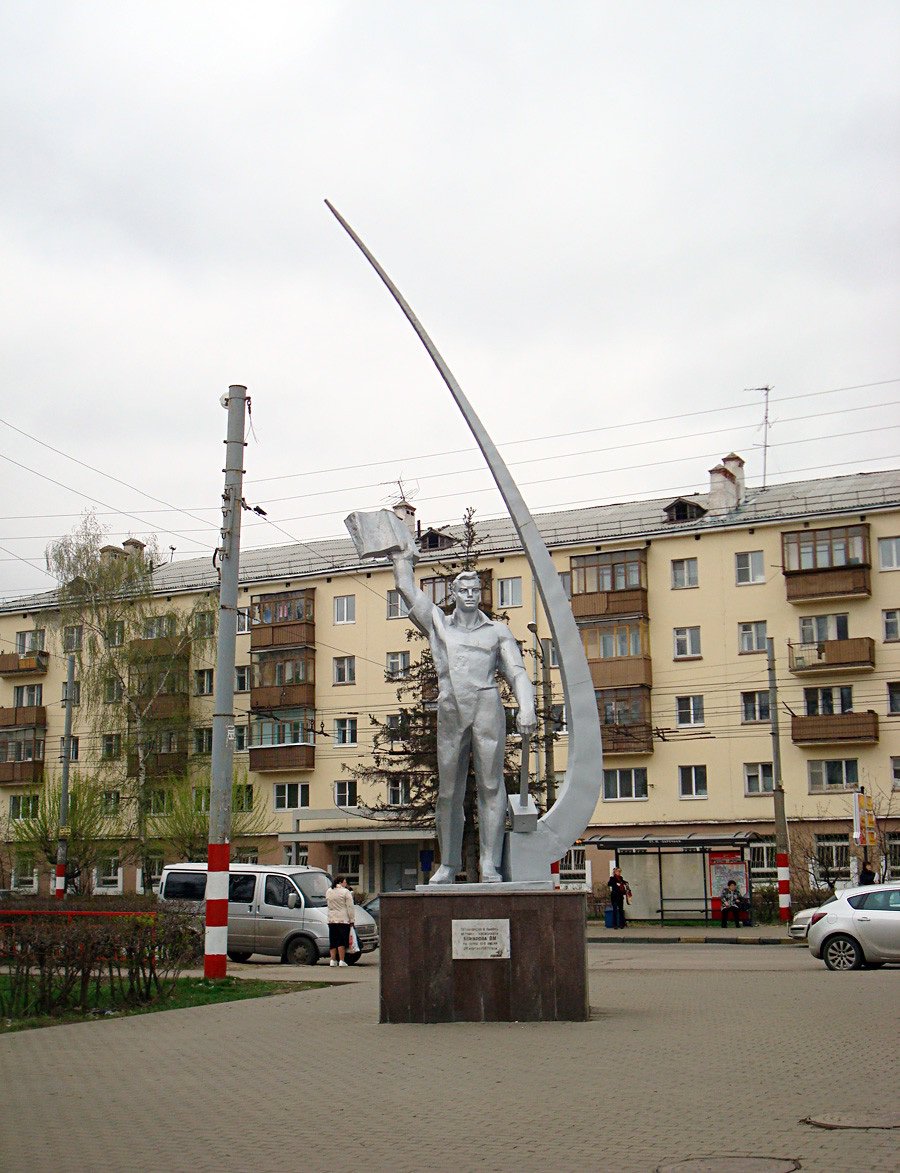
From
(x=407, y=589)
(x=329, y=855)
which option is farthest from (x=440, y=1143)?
(x=329, y=855)

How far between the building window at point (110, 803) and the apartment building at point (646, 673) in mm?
1406

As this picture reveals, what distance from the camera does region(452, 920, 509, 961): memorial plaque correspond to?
11812mm

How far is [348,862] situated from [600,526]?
15242 mm

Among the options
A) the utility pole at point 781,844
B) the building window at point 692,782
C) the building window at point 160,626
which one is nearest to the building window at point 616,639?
the building window at point 692,782

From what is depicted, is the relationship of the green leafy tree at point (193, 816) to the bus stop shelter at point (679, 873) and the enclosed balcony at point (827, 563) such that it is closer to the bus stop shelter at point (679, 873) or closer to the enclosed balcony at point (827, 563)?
the bus stop shelter at point (679, 873)

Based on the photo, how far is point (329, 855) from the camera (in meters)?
50.5

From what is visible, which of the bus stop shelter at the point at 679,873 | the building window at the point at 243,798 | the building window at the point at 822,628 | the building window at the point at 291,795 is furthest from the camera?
the building window at the point at 291,795

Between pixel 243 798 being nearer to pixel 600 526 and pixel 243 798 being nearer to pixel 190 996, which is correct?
pixel 600 526

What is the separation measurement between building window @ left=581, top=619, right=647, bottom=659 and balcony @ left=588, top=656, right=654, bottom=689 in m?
0.26

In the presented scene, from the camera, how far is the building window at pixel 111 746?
51.4m

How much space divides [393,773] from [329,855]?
34.6 feet

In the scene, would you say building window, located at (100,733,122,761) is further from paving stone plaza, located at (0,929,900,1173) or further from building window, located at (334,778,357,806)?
paving stone plaza, located at (0,929,900,1173)

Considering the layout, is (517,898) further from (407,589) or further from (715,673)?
(715,673)

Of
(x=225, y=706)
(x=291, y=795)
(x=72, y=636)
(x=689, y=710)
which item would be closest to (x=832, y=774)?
(x=689, y=710)
